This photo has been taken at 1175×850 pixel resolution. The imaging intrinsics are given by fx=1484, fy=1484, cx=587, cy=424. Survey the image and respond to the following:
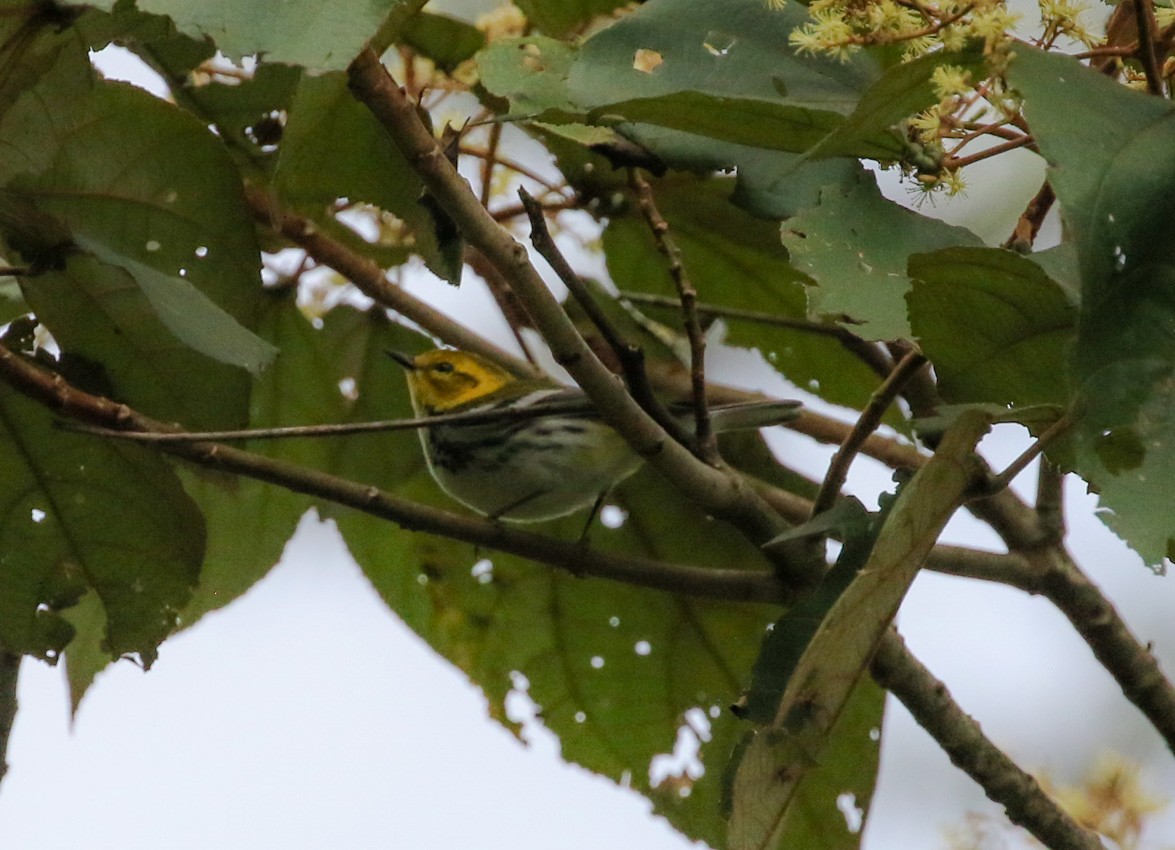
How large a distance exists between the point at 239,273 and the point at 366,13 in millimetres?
670

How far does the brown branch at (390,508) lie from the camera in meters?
1.64

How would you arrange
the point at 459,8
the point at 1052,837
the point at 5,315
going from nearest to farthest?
the point at 1052,837
the point at 5,315
the point at 459,8

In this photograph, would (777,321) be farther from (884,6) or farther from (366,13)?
(366,13)

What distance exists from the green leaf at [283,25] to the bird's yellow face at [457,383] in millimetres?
2339

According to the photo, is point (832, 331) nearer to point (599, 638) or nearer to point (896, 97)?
point (599, 638)

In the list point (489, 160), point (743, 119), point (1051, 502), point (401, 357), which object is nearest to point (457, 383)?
point (401, 357)

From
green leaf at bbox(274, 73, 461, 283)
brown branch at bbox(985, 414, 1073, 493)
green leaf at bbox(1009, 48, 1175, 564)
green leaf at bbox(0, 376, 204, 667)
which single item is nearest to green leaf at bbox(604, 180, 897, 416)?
green leaf at bbox(274, 73, 461, 283)

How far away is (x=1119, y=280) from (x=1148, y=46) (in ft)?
0.66

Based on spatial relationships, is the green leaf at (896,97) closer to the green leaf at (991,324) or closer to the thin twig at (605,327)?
the green leaf at (991,324)

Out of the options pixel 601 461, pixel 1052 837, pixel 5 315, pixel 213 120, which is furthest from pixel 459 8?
pixel 1052 837

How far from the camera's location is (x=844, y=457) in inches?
62.6

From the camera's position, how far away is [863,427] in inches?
61.3

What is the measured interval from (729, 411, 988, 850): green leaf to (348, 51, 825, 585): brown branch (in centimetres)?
43

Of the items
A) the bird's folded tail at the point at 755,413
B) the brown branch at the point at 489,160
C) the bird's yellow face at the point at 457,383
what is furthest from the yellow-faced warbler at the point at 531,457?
the brown branch at the point at 489,160
